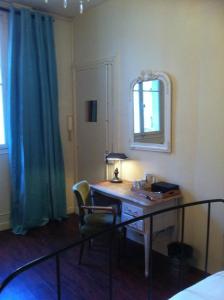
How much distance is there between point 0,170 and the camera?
3629mm

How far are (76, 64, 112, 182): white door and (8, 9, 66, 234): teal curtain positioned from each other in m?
0.35

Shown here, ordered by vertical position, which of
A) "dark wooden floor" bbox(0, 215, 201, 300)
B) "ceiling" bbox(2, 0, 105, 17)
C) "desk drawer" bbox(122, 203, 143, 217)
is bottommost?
"dark wooden floor" bbox(0, 215, 201, 300)

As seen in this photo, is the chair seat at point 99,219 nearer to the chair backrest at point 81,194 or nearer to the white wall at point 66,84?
the chair backrest at point 81,194

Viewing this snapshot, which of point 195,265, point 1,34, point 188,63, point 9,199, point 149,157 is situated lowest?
point 195,265

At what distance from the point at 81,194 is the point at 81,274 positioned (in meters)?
0.75

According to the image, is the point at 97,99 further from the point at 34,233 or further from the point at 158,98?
the point at 34,233

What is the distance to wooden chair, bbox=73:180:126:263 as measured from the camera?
2736 millimetres

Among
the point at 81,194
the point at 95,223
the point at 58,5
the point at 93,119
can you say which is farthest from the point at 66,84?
the point at 95,223

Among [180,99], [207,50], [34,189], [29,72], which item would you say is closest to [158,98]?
[180,99]

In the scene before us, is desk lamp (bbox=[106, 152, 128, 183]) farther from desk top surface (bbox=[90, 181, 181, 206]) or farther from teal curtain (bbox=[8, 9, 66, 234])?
teal curtain (bbox=[8, 9, 66, 234])

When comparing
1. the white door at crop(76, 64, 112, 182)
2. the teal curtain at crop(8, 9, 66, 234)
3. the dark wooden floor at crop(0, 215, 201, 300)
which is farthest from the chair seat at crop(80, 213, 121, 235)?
the teal curtain at crop(8, 9, 66, 234)

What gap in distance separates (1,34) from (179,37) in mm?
2199

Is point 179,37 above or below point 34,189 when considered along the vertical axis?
above

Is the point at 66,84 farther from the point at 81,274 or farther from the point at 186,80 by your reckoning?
the point at 81,274
